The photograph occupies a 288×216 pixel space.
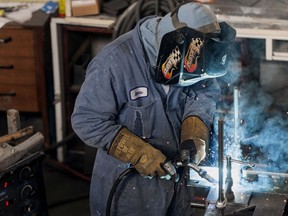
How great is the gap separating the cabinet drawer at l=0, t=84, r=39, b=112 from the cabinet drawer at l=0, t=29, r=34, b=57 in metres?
0.23

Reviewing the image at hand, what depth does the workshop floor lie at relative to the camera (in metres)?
4.37

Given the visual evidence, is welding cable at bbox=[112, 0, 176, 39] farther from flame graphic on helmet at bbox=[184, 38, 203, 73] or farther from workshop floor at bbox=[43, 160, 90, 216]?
flame graphic on helmet at bbox=[184, 38, 203, 73]

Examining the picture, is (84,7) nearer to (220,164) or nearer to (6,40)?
(6,40)

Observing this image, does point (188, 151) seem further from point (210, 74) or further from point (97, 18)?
point (97, 18)

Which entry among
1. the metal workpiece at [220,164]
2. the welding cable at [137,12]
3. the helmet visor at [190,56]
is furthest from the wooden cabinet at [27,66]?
the metal workpiece at [220,164]

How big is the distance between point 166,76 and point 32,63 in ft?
6.73

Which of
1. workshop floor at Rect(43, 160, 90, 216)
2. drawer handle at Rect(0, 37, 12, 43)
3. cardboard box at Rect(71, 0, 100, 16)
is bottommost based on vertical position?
workshop floor at Rect(43, 160, 90, 216)

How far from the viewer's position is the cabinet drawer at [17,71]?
4.53 meters

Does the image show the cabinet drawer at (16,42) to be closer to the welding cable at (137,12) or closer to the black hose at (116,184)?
the welding cable at (137,12)

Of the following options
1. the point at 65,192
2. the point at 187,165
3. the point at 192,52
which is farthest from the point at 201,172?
the point at 65,192

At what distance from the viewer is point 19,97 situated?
4617 mm

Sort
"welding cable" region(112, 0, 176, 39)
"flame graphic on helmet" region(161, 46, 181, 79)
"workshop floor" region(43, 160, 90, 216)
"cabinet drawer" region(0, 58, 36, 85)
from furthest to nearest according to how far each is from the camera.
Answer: "cabinet drawer" region(0, 58, 36, 85) → "workshop floor" region(43, 160, 90, 216) → "welding cable" region(112, 0, 176, 39) → "flame graphic on helmet" region(161, 46, 181, 79)

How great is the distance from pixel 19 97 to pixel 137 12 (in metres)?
1.02

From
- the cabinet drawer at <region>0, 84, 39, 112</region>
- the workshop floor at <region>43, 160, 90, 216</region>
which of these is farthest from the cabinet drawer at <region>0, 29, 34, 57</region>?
the workshop floor at <region>43, 160, 90, 216</region>
